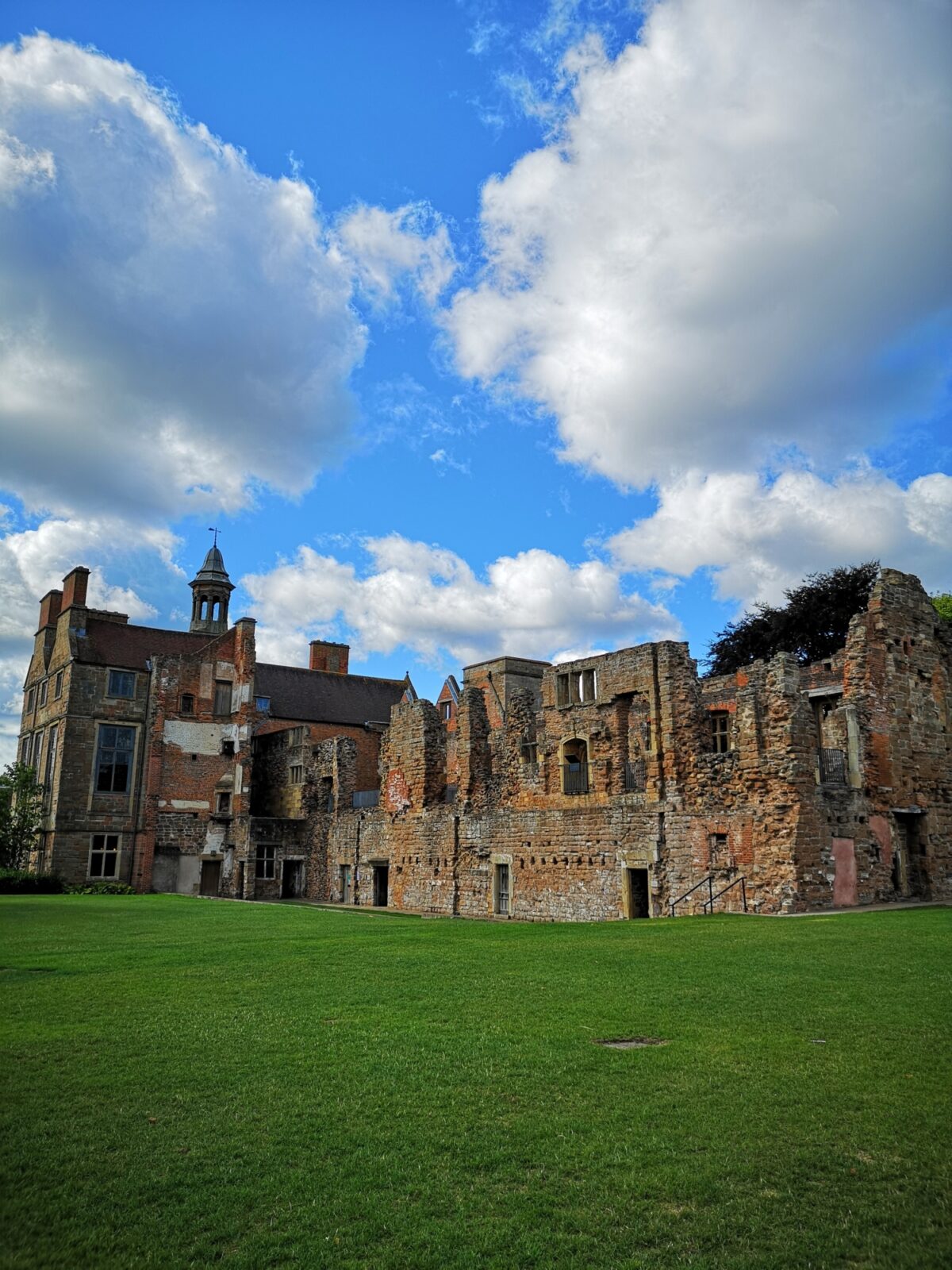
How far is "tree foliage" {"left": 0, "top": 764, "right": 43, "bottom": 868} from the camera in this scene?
39844 millimetres

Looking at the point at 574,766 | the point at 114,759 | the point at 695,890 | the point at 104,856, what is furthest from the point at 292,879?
the point at 695,890

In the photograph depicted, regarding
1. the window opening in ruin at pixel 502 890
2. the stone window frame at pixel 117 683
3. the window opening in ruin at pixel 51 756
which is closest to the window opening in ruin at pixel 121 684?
the stone window frame at pixel 117 683

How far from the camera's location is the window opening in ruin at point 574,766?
29078 mm

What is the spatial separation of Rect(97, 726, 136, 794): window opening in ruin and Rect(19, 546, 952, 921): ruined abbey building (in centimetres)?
9

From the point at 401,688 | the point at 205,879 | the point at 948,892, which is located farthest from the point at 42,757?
the point at 948,892

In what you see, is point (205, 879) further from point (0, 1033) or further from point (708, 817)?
point (0, 1033)

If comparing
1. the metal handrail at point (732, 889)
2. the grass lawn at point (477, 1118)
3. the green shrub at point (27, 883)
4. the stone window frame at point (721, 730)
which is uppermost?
the stone window frame at point (721, 730)

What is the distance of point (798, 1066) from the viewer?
24.6ft

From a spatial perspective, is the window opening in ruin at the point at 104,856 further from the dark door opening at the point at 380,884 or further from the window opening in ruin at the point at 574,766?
the window opening in ruin at the point at 574,766

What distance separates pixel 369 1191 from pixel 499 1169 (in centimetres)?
82

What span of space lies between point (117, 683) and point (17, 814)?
7.39m

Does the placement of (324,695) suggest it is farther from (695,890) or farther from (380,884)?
(695,890)

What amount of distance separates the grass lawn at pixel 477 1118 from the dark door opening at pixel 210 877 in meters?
33.8

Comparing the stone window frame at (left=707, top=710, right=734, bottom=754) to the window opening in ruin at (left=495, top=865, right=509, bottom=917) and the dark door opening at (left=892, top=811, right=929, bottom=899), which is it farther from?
the window opening in ruin at (left=495, top=865, right=509, bottom=917)
